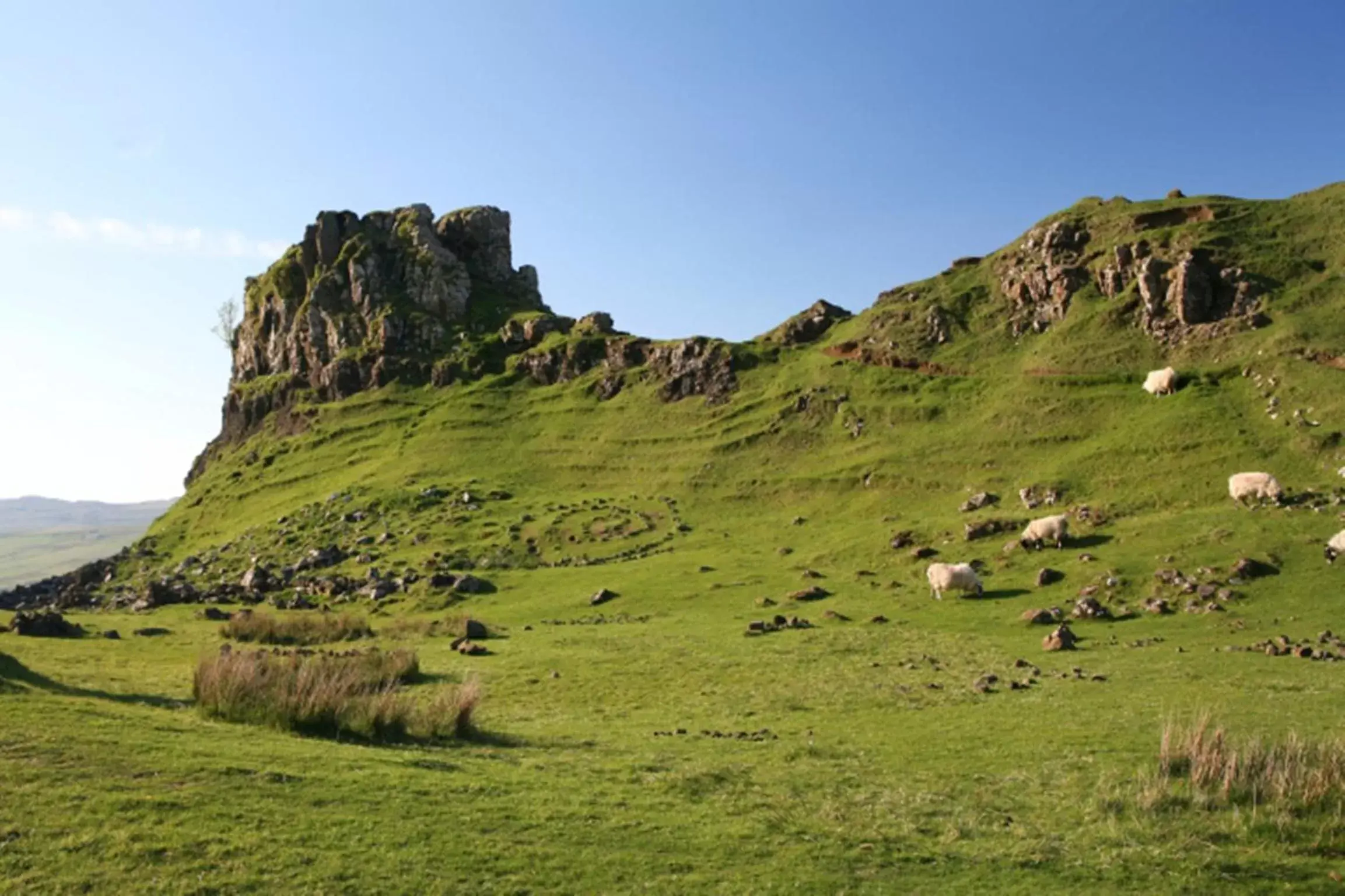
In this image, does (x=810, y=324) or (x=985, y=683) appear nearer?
(x=985, y=683)

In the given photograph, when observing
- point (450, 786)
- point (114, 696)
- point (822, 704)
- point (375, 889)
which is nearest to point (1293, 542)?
point (822, 704)

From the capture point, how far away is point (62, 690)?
88.5ft

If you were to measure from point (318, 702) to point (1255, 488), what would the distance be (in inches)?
2290

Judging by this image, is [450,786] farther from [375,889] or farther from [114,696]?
[114,696]

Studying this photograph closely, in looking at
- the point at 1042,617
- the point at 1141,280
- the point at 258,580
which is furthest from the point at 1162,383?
the point at 258,580

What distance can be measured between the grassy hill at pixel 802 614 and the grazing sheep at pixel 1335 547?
1280mm

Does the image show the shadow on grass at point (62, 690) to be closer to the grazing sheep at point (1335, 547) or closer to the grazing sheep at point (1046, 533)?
the grazing sheep at point (1046, 533)

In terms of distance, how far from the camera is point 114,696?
91.7 ft

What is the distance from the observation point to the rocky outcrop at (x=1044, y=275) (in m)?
96.4

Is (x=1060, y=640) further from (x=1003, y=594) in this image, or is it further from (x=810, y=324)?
(x=810, y=324)

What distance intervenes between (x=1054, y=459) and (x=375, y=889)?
236 ft

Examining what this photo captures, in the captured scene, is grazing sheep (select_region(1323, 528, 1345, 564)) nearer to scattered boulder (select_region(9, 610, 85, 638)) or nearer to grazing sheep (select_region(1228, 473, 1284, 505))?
grazing sheep (select_region(1228, 473, 1284, 505))

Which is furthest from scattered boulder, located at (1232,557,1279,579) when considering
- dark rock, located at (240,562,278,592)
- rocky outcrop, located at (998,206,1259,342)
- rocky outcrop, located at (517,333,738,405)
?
dark rock, located at (240,562,278,592)

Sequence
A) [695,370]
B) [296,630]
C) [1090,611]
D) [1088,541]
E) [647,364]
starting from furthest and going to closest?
[647,364]
[695,370]
[1088,541]
[296,630]
[1090,611]
